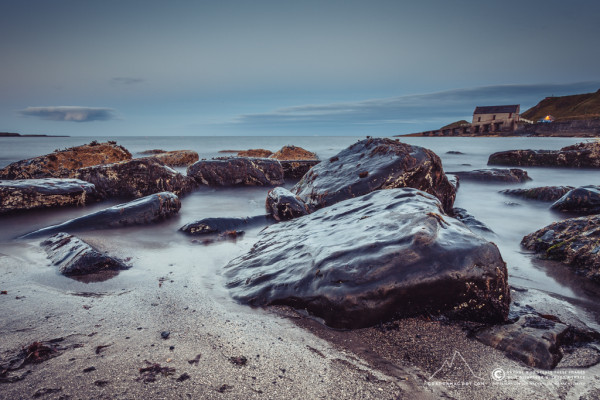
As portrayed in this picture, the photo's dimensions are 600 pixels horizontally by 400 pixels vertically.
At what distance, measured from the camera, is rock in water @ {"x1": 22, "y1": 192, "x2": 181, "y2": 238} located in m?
3.94

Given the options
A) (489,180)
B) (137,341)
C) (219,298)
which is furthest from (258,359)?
(489,180)

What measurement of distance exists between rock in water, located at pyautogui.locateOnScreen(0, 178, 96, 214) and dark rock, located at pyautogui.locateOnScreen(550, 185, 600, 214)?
8462 mm

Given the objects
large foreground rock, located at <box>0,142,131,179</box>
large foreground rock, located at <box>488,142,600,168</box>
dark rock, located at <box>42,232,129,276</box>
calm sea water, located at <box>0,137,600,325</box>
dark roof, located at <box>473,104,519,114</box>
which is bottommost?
calm sea water, located at <box>0,137,600,325</box>

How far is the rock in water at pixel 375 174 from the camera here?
4812mm

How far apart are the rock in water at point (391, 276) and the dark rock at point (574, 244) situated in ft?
4.75

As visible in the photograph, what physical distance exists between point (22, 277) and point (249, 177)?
614 centimetres

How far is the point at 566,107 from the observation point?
10588 centimetres

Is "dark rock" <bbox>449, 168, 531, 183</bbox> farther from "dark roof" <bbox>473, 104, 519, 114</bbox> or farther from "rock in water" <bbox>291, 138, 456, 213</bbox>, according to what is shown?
"dark roof" <bbox>473, 104, 519, 114</bbox>

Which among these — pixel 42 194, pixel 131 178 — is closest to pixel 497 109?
pixel 131 178

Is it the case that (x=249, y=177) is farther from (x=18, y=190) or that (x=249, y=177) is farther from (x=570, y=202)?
(x=570, y=202)

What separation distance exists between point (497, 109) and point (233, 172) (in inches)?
3155

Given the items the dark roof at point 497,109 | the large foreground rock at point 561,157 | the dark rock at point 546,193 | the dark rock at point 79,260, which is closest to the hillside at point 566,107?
the dark roof at point 497,109

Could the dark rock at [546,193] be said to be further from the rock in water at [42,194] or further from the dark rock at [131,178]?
the rock in water at [42,194]

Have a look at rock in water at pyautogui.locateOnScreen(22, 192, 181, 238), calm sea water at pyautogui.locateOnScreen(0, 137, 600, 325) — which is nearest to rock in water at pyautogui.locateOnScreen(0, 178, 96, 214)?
calm sea water at pyautogui.locateOnScreen(0, 137, 600, 325)
